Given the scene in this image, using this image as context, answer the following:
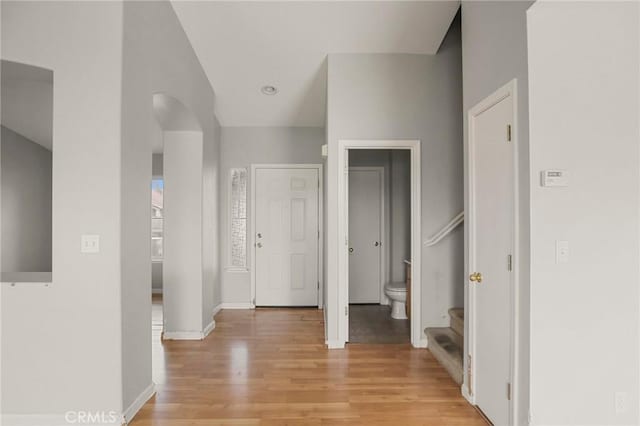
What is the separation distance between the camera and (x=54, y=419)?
6.47 ft

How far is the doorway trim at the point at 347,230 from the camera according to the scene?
3230 mm

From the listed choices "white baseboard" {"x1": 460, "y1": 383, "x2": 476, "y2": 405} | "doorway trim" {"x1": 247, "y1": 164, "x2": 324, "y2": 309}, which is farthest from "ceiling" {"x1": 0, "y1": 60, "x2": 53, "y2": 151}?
"white baseboard" {"x1": 460, "y1": 383, "x2": 476, "y2": 405}

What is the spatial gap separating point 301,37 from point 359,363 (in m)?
3.02

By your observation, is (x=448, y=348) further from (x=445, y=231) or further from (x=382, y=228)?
(x=382, y=228)

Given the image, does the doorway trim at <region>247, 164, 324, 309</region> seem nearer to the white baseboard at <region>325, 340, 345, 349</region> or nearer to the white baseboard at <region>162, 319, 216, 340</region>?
the white baseboard at <region>162, 319, 216, 340</region>

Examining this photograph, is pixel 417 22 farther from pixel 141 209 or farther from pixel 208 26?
pixel 141 209

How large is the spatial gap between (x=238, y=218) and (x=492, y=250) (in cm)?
354

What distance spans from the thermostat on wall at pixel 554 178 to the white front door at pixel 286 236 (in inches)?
130

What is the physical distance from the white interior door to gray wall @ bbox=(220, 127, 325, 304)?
0.74 m

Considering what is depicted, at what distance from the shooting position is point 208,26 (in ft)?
9.83

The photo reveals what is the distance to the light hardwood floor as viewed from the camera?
209cm

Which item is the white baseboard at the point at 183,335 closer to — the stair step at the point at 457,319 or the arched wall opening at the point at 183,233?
the arched wall opening at the point at 183,233

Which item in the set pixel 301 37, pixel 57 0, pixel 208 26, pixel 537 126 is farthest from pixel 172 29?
pixel 537 126

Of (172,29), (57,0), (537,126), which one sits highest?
(172,29)
